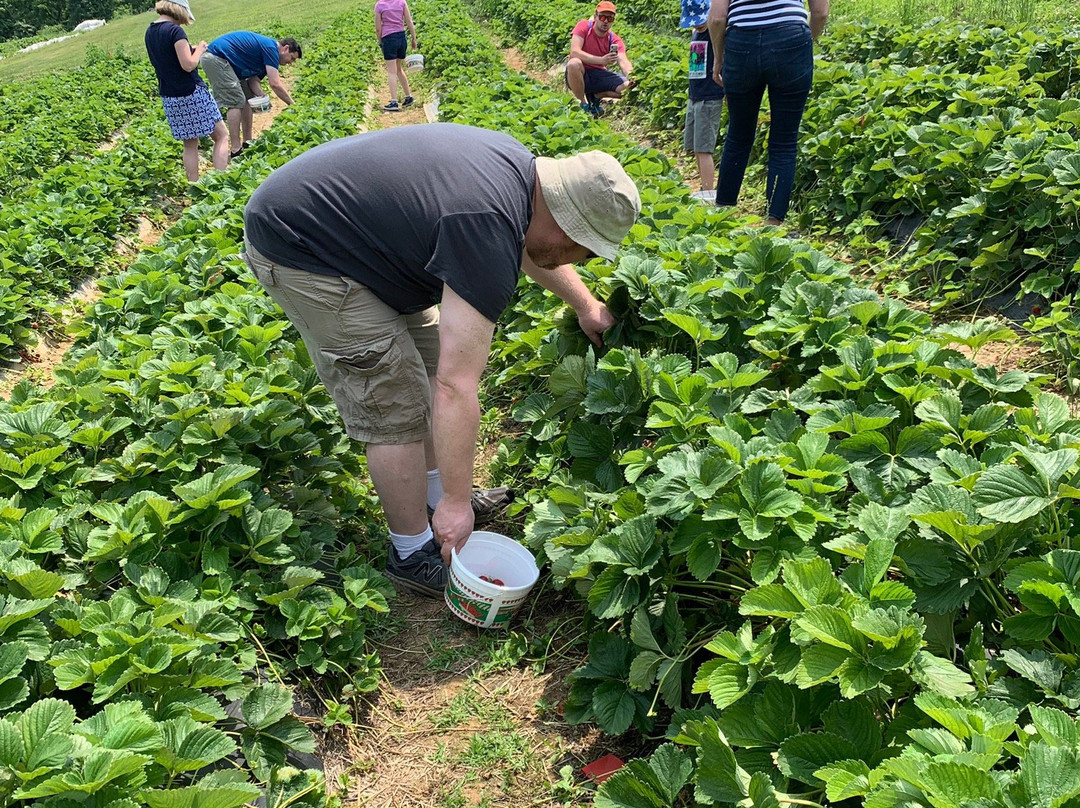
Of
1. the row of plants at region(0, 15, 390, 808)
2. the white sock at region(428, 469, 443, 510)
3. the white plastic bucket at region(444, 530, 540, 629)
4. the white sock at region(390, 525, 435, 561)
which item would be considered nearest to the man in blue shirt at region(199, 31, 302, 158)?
the row of plants at region(0, 15, 390, 808)

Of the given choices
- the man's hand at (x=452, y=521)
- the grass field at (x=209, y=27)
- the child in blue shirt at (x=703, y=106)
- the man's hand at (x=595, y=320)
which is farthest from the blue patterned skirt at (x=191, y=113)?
the grass field at (x=209, y=27)

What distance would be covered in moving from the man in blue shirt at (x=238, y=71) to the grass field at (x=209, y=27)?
1593cm

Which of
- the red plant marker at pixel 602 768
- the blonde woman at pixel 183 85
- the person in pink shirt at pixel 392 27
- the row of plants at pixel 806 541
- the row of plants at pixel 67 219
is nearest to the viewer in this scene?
the row of plants at pixel 806 541

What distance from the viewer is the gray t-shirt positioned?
235 centimetres

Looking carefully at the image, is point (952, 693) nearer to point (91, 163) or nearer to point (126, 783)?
point (126, 783)

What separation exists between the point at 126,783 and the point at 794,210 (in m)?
5.84

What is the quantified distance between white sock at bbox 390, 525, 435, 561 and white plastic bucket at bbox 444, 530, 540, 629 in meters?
0.18

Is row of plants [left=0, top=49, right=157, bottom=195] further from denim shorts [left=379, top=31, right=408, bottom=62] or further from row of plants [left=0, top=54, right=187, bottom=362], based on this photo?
denim shorts [left=379, top=31, right=408, bottom=62]

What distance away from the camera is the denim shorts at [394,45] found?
1218 cm

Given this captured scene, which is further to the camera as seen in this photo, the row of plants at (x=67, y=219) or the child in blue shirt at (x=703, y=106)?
the child in blue shirt at (x=703, y=106)

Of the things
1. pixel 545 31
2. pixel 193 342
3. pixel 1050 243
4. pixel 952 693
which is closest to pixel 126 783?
pixel 952 693

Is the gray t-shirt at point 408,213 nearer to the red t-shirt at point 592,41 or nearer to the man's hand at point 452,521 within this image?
the man's hand at point 452,521

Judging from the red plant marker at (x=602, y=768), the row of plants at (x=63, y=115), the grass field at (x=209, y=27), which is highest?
the red plant marker at (x=602, y=768)

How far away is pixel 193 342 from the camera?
373 cm
